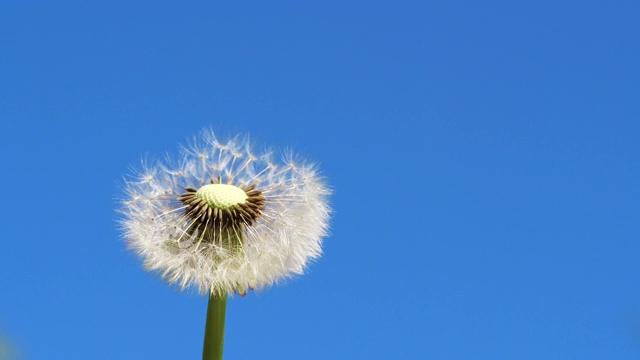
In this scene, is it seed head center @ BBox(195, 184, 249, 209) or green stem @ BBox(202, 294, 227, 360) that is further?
seed head center @ BBox(195, 184, 249, 209)

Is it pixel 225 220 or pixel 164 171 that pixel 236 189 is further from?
pixel 164 171

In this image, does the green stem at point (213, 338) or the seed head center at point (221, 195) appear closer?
the green stem at point (213, 338)

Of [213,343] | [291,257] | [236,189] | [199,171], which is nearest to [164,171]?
[199,171]

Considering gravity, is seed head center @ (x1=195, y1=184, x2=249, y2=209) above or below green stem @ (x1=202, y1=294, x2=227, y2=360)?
above

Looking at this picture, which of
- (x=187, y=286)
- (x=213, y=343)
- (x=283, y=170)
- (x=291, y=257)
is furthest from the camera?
(x=283, y=170)

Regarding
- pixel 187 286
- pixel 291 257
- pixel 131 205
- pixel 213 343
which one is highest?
pixel 131 205

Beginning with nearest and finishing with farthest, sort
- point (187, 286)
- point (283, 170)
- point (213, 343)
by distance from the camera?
point (213, 343)
point (187, 286)
point (283, 170)

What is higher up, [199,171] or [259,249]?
[199,171]

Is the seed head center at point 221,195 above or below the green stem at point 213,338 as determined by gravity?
above
